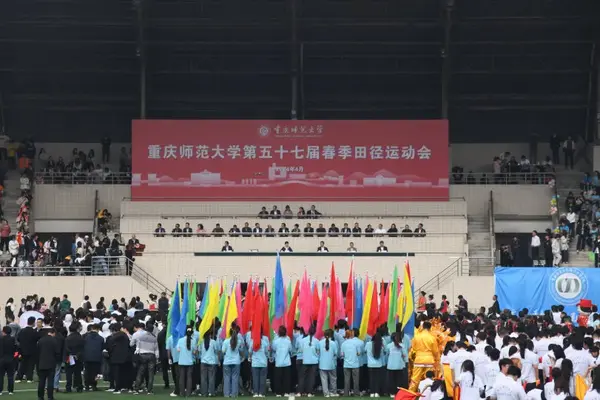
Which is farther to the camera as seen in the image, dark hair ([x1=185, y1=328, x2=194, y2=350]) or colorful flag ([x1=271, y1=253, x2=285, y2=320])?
colorful flag ([x1=271, y1=253, x2=285, y2=320])

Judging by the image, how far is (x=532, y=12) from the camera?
4759 centimetres

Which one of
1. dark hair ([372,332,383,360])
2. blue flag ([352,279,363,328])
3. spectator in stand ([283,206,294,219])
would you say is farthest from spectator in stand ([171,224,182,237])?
dark hair ([372,332,383,360])

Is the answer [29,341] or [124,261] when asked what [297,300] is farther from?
[124,261]

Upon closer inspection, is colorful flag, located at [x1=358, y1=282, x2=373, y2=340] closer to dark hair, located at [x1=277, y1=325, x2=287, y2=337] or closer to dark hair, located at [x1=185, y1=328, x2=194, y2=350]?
dark hair, located at [x1=277, y1=325, x2=287, y2=337]

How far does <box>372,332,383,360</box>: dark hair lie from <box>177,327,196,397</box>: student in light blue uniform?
143 inches

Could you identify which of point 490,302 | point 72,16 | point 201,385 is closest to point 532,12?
point 490,302

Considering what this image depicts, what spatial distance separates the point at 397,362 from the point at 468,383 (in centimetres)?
622

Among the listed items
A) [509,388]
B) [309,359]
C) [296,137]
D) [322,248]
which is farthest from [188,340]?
[296,137]

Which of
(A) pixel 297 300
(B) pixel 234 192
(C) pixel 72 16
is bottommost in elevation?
(A) pixel 297 300

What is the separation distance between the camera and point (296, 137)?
48.0 meters

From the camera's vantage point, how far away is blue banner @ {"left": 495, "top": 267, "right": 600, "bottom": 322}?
127 feet

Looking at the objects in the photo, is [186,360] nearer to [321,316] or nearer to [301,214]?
[321,316]

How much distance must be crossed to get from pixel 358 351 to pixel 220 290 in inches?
152

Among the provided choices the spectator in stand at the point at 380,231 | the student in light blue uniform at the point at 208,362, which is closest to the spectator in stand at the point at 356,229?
the spectator in stand at the point at 380,231
